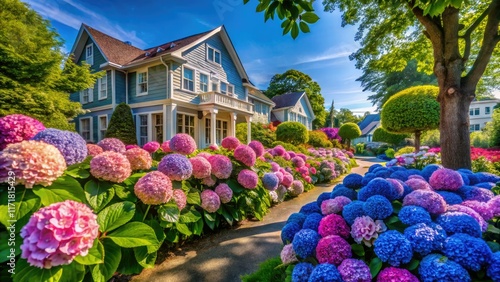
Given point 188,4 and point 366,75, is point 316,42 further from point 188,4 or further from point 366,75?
point 366,75

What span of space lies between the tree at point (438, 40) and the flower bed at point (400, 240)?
3.90ft

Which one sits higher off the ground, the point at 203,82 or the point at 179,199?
the point at 203,82

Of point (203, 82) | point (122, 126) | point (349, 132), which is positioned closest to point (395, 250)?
point (122, 126)

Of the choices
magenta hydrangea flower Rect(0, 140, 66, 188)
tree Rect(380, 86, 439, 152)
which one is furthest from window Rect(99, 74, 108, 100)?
tree Rect(380, 86, 439, 152)

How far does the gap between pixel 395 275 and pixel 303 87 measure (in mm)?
34415

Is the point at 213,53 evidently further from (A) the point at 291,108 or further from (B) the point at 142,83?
(A) the point at 291,108

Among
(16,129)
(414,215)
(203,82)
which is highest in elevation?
(203,82)

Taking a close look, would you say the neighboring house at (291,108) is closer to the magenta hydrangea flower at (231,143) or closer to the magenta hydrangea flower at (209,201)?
the magenta hydrangea flower at (231,143)

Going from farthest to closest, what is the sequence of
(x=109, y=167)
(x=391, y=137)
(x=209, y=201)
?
(x=391, y=137) → (x=209, y=201) → (x=109, y=167)

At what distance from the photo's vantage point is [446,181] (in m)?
1.39

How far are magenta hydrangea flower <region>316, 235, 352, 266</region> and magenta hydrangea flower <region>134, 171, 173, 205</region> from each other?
1.21 metres

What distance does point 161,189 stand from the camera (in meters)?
1.63

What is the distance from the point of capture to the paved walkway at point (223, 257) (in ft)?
6.04

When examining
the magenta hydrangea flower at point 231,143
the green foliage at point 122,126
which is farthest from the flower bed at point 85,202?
the green foliage at point 122,126
